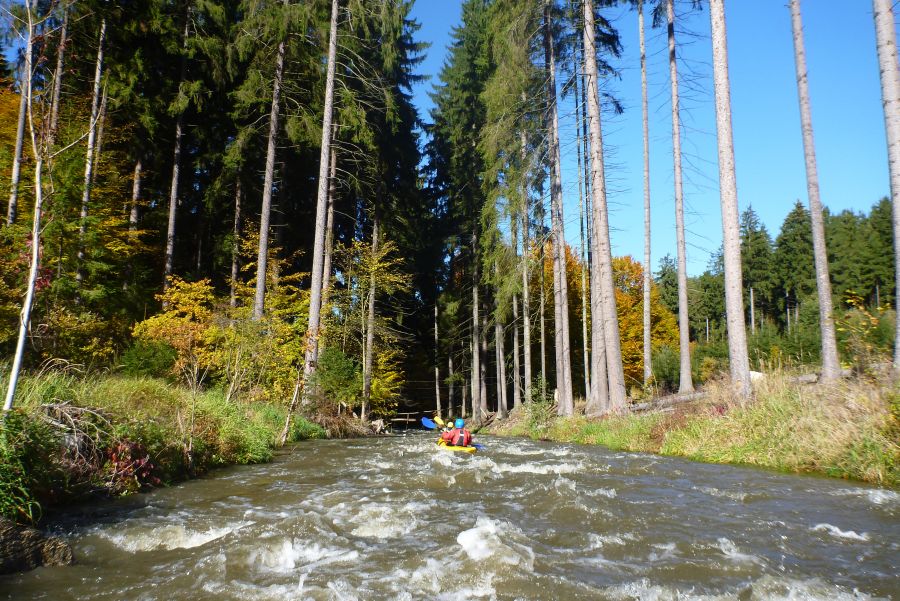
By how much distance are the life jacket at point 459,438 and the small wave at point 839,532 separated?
694cm

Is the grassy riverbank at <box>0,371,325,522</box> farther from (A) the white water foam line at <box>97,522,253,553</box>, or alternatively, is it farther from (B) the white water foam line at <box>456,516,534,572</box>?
(B) the white water foam line at <box>456,516,534,572</box>

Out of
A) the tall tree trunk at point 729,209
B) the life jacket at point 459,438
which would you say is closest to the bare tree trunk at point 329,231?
the life jacket at point 459,438

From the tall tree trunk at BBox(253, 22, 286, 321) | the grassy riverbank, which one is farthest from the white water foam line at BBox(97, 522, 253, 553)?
the tall tree trunk at BBox(253, 22, 286, 321)

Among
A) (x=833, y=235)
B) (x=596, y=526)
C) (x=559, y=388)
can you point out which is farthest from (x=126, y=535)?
(x=833, y=235)

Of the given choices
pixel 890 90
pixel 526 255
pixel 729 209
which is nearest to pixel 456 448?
pixel 729 209

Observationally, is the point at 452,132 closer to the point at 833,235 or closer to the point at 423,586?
the point at 423,586

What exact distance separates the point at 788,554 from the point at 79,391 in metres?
8.01

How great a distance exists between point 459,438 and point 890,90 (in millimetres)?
10240

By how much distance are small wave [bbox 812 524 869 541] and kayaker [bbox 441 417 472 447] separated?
6.95 meters

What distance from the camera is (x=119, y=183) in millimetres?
18062

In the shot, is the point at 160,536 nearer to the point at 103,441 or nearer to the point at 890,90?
the point at 103,441

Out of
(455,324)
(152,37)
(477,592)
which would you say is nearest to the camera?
(477,592)

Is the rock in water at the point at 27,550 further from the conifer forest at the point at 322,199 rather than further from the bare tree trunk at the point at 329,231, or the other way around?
the bare tree trunk at the point at 329,231

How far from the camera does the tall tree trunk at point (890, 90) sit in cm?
847
